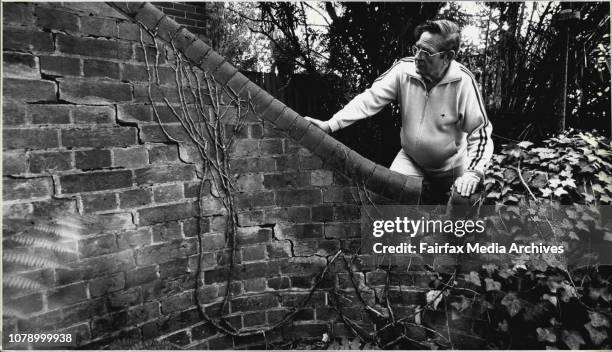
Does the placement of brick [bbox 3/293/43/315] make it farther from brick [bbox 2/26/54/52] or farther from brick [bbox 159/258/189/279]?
brick [bbox 2/26/54/52]

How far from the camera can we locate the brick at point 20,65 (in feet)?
4.96

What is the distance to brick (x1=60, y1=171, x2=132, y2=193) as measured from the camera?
168 centimetres

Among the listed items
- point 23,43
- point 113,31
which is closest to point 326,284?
point 113,31

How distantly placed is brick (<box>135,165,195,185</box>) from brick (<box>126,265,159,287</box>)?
1.52 feet

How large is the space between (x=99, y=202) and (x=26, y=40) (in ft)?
2.51

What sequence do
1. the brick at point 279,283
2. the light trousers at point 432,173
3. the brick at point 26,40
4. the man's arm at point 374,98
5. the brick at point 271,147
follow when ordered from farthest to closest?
the light trousers at point 432,173
the man's arm at point 374,98
the brick at point 279,283
the brick at point 271,147
the brick at point 26,40

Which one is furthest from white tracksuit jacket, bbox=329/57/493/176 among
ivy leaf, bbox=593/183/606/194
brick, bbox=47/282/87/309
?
brick, bbox=47/282/87/309

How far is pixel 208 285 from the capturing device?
212 centimetres

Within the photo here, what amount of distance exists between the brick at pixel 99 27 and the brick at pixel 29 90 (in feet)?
1.01

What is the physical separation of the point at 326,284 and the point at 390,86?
59.4 inches

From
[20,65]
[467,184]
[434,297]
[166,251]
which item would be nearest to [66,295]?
[166,251]

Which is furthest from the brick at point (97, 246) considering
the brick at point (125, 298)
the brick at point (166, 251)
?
the brick at point (125, 298)

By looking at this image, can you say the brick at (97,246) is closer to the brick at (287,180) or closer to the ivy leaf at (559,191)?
the brick at (287,180)

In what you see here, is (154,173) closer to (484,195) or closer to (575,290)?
(484,195)
